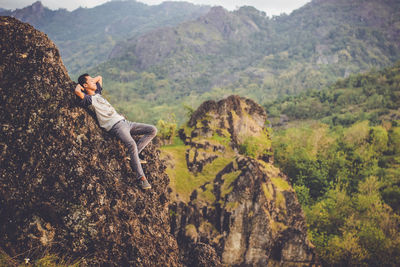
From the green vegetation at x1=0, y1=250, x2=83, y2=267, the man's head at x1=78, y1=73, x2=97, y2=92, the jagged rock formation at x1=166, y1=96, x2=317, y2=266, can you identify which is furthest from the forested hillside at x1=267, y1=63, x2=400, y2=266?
the man's head at x1=78, y1=73, x2=97, y2=92

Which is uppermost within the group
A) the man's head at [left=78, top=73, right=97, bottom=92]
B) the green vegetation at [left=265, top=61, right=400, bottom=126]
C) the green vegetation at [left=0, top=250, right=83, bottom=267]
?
the man's head at [left=78, top=73, right=97, bottom=92]

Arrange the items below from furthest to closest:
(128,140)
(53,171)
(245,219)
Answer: (245,219) < (128,140) < (53,171)

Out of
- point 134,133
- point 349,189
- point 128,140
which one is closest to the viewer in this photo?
point 128,140

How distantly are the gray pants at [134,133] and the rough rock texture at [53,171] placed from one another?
1.30 ft

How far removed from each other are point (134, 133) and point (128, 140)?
0.86 meters

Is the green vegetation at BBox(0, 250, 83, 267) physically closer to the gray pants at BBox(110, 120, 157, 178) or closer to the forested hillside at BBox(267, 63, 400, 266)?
the gray pants at BBox(110, 120, 157, 178)

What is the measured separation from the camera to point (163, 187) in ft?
32.1

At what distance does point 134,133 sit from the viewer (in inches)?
332

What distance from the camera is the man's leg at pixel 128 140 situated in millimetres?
7539

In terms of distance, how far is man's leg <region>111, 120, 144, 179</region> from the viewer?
754 centimetres

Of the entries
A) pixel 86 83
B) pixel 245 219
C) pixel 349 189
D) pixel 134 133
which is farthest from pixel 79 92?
pixel 349 189

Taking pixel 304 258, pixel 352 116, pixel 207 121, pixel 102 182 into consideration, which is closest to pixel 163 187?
pixel 102 182

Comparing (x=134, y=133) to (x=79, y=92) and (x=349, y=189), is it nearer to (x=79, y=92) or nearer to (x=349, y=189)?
(x=79, y=92)

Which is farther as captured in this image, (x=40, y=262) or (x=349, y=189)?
(x=349, y=189)
